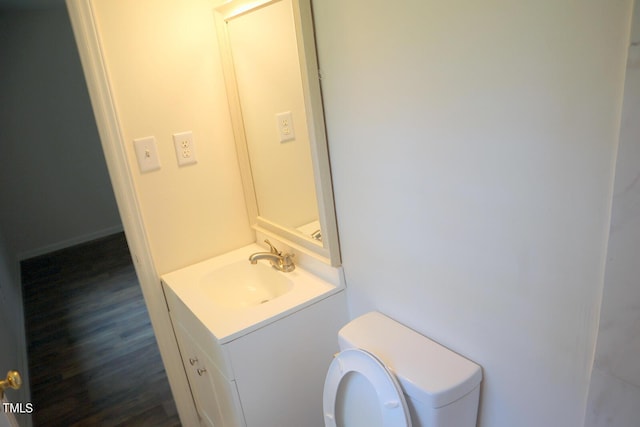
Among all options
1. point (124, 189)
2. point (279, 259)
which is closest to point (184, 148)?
point (124, 189)

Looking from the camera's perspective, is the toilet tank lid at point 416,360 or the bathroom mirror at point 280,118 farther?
the bathroom mirror at point 280,118

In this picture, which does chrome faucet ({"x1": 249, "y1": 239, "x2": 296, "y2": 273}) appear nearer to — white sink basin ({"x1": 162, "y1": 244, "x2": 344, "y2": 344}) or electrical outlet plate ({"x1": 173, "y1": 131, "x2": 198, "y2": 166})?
white sink basin ({"x1": 162, "y1": 244, "x2": 344, "y2": 344})

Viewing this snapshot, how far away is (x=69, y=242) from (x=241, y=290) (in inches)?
144

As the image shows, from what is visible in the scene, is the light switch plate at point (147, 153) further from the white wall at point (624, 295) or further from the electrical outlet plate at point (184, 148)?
the white wall at point (624, 295)

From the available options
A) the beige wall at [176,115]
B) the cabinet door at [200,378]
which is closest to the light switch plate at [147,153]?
the beige wall at [176,115]

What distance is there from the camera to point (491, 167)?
858mm

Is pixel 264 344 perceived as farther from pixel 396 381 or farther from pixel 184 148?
pixel 184 148

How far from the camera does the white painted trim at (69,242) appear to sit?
4.34 metres

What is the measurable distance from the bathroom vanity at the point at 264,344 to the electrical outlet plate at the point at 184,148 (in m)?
0.46

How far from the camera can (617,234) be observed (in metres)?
0.66

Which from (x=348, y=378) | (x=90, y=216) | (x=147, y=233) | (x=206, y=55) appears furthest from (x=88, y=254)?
(x=348, y=378)

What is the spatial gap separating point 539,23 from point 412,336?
2.66 feet

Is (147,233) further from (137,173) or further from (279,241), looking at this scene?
(279,241)

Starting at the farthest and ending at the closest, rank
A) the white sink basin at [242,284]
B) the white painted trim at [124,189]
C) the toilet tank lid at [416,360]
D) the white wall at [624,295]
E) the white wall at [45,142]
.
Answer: the white wall at [45,142] → the white sink basin at [242,284] → the white painted trim at [124,189] → the toilet tank lid at [416,360] → the white wall at [624,295]
